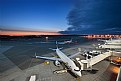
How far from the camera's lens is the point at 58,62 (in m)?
30.0

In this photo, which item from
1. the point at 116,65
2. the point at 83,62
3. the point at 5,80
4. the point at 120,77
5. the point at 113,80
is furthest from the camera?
the point at 116,65

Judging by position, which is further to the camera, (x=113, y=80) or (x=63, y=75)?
(x=63, y=75)

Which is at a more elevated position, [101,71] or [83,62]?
[83,62]

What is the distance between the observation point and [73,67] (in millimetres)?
21656

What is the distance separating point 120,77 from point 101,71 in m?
8.54

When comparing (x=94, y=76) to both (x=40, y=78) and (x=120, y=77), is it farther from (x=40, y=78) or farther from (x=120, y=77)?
(x=40, y=78)

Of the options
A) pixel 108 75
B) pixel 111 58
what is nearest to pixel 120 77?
pixel 108 75

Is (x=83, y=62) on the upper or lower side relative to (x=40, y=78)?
upper

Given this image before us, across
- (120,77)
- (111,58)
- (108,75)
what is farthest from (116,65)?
(120,77)

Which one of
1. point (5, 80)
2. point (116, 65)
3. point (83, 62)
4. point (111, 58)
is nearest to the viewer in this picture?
point (5, 80)

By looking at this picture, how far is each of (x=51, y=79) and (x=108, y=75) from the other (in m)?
13.2

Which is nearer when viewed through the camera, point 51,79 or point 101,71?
point 51,79

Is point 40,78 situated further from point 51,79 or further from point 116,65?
point 116,65

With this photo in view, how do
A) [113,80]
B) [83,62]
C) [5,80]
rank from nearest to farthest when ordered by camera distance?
1. [113,80]
2. [5,80]
3. [83,62]
